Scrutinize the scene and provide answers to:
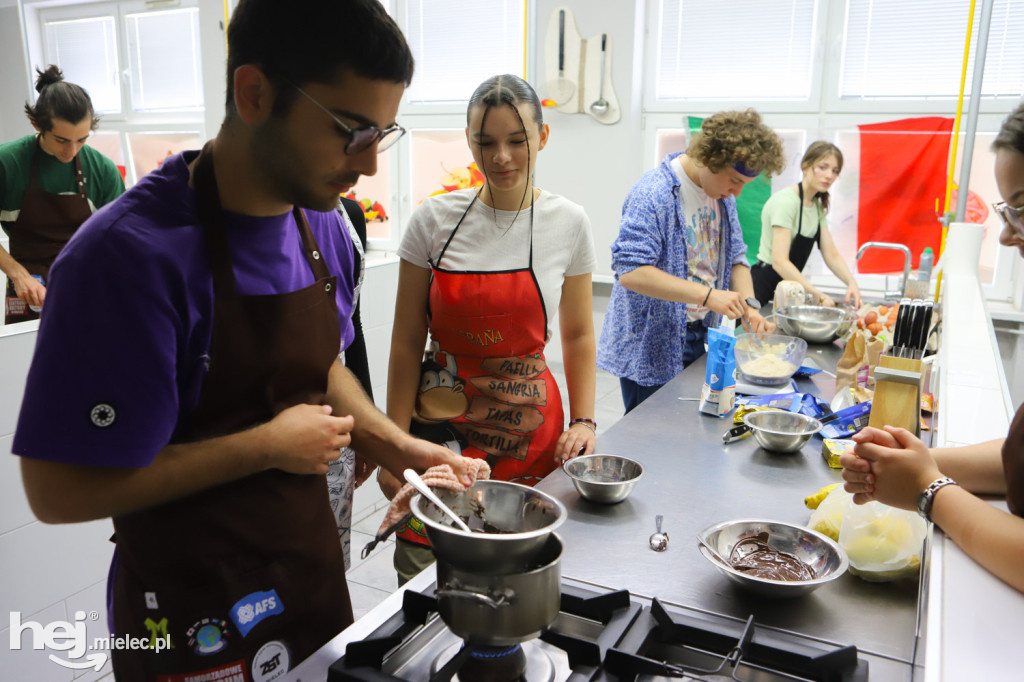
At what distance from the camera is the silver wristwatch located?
1.16 meters

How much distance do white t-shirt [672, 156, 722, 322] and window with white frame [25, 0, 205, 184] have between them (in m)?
5.60

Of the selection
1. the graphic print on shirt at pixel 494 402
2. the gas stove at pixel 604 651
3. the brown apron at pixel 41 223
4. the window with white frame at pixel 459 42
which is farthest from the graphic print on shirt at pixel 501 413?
the window with white frame at pixel 459 42

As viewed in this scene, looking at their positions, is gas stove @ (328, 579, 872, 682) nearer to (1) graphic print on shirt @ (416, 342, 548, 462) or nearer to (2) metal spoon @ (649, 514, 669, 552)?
(2) metal spoon @ (649, 514, 669, 552)

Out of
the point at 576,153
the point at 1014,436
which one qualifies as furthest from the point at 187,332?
the point at 576,153

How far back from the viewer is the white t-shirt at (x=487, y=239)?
1881 mm

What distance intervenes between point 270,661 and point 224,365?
473 millimetres

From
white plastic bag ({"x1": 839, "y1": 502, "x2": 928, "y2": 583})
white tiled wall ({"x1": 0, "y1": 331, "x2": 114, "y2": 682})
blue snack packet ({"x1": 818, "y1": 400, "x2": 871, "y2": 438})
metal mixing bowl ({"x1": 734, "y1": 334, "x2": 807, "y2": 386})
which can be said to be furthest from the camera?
metal mixing bowl ({"x1": 734, "y1": 334, "x2": 807, "y2": 386})

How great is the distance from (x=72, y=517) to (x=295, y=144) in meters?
0.57

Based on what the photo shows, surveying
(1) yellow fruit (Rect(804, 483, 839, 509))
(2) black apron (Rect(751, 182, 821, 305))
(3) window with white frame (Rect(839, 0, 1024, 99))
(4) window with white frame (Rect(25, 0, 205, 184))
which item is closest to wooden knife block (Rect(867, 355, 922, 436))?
(1) yellow fruit (Rect(804, 483, 839, 509))

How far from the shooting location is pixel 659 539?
54.5 inches

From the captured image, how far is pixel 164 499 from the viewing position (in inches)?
40.4

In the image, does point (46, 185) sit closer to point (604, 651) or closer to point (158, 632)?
point (158, 632)

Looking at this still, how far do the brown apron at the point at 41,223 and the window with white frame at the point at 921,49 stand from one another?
471 cm

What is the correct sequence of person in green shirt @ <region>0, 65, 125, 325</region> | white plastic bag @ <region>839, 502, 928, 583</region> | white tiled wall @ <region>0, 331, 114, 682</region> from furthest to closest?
person in green shirt @ <region>0, 65, 125, 325</region> → white tiled wall @ <region>0, 331, 114, 682</region> → white plastic bag @ <region>839, 502, 928, 583</region>
